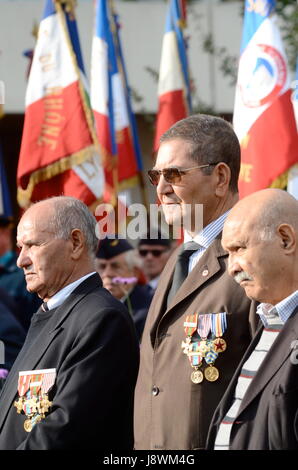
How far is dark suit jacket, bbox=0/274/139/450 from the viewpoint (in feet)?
11.9

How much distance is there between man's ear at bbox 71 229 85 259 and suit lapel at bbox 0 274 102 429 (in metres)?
0.13

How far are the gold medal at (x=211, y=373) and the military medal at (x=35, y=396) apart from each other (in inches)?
25.2

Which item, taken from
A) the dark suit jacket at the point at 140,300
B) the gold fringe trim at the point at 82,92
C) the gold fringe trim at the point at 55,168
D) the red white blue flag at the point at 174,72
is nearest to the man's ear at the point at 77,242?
the dark suit jacket at the point at 140,300

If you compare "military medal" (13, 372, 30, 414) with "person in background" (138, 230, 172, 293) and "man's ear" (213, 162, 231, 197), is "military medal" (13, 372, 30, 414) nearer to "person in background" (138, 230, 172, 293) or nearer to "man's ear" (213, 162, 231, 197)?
"man's ear" (213, 162, 231, 197)

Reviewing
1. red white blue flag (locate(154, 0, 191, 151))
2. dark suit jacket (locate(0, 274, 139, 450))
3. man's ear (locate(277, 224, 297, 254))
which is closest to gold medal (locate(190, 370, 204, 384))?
dark suit jacket (locate(0, 274, 139, 450))

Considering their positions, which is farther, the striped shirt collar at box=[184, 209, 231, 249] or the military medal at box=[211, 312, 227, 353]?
the striped shirt collar at box=[184, 209, 231, 249]

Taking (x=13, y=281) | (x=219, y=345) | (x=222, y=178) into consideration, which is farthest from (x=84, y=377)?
(x=13, y=281)

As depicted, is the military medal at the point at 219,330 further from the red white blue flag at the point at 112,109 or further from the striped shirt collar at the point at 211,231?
the red white blue flag at the point at 112,109

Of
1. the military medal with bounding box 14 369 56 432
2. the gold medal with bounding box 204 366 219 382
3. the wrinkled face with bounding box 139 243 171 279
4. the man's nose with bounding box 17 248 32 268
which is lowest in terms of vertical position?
the wrinkled face with bounding box 139 243 171 279

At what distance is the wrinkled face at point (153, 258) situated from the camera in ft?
27.9

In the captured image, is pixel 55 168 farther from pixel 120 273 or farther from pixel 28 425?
pixel 28 425

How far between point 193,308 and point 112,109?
4.81 metres

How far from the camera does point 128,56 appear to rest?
48.8 ft
